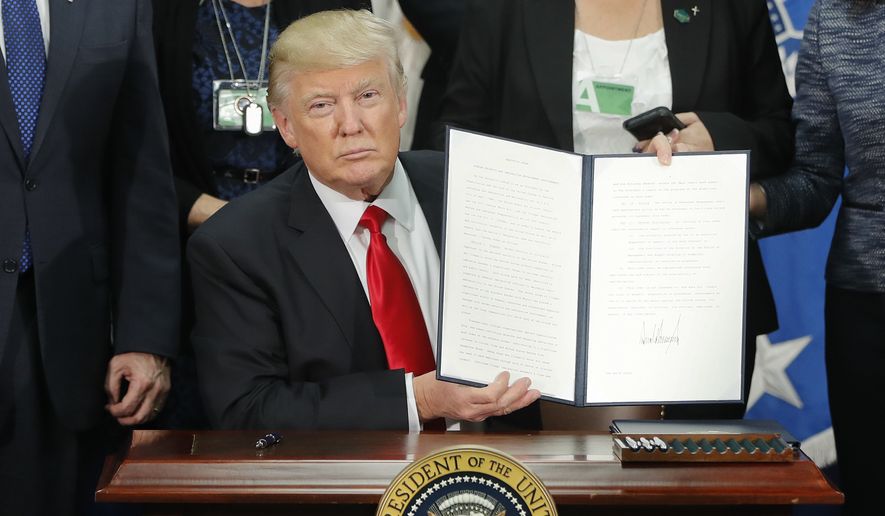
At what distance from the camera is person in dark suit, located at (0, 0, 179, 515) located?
2.28m

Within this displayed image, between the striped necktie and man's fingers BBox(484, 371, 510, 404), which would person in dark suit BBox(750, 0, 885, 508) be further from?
the striped necktie

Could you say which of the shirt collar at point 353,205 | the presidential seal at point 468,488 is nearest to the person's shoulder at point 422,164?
the shirt collar at point 353,205

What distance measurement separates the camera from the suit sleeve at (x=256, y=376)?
2061mm

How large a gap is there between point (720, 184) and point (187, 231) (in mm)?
1352

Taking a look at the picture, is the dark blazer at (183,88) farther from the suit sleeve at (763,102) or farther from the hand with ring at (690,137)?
the suit sleeve at (763,102)

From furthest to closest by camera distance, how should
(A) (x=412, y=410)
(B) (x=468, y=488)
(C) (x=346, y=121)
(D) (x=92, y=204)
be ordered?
(D) (x=92, y=204), (C) (x=346, y=121), (A) (x=412, y=410), (B) (x=468, y=488)

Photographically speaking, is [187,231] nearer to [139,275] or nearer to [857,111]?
[139,275]

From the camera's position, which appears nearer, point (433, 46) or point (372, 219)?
point (372, 219)

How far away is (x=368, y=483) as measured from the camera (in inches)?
66.3

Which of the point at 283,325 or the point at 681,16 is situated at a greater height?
the point at 681,16

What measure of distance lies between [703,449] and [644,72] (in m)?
1.20

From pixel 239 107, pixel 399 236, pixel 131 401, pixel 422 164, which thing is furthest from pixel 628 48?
pixel 131 401

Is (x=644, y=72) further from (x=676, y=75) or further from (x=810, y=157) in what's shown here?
(x=810, y=157)

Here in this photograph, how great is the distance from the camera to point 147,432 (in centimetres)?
186
